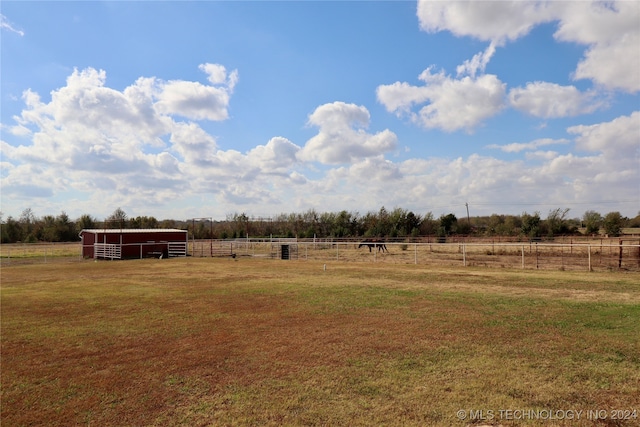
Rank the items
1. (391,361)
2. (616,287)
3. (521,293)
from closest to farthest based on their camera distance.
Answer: (391,361), (521,293), (616,287)

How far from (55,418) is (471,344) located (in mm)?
6769

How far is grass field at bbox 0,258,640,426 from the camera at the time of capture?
4.77 m

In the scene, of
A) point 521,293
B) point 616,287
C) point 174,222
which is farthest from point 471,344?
point 174,222

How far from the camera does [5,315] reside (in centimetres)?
1130

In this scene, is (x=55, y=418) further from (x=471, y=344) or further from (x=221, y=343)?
(x=471, y=344)

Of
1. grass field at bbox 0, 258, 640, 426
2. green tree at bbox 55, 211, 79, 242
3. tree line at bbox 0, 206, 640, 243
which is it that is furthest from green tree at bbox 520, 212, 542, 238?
green tree at bbox 55, 211, 79, 242

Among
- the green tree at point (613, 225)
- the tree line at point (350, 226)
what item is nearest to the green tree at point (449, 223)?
the tree line at point (350, 226)

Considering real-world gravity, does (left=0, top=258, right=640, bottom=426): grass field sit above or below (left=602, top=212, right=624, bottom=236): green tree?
below

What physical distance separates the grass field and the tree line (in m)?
45.8

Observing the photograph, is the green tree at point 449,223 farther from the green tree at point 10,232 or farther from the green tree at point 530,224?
the green tree at point 10,232

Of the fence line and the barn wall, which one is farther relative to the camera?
the barn wall

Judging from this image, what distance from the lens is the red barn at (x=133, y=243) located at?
36.3 metres

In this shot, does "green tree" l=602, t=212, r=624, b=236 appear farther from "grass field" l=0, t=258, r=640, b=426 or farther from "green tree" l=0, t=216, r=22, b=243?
"green tree" l=0, t=216, r=22, b=243

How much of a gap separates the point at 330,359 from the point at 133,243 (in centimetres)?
3630
